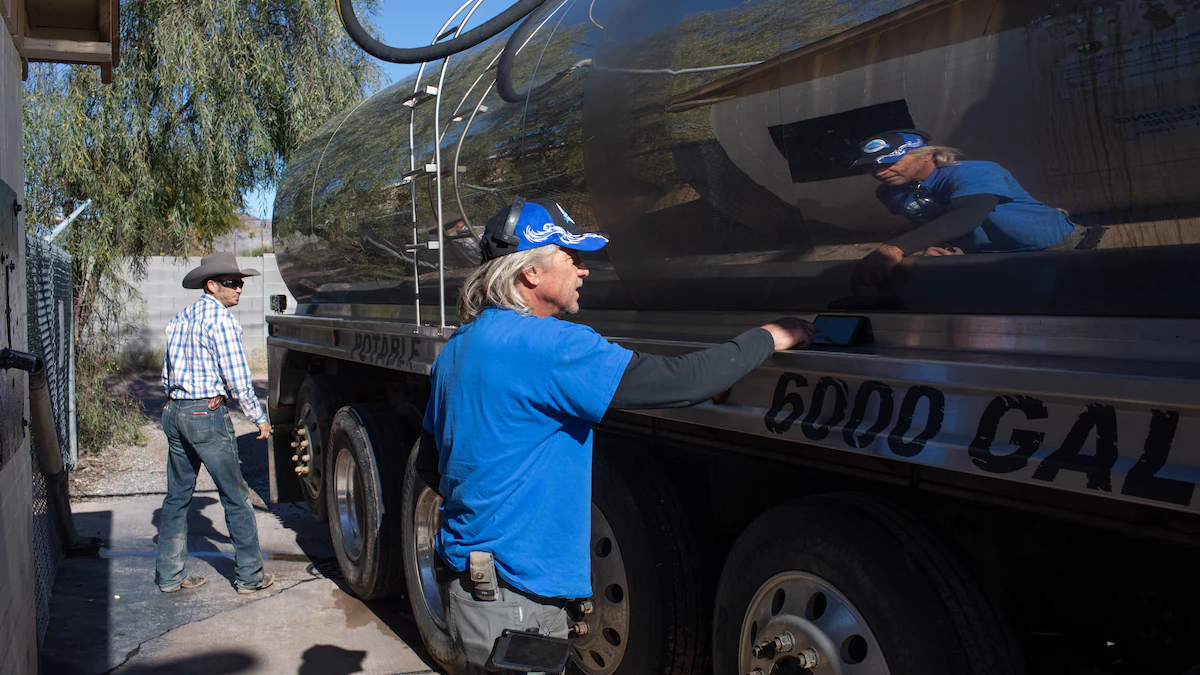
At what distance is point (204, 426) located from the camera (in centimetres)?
569

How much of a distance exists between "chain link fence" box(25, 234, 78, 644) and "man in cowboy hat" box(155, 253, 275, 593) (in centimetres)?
64

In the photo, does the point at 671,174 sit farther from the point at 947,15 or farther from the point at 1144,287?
the point at 1144,287

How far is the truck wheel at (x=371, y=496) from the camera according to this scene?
5184 millimetres

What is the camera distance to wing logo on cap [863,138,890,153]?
7.27 feet

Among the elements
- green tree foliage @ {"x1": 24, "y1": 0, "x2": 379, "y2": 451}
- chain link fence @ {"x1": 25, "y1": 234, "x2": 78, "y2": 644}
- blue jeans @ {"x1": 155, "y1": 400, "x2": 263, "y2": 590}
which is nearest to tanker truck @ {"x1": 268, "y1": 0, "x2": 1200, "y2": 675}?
blue jeans @ {"x1": 155, "y1": 400, "x2": 263, "y2": 590}

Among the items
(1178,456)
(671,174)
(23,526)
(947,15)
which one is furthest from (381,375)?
(1178,456)

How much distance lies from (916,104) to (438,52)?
7.92 ft

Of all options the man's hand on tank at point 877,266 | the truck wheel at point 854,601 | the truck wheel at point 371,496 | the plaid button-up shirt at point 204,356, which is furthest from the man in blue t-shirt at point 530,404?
the plaid button-up shirt at point 204,356

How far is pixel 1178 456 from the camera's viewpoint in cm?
152

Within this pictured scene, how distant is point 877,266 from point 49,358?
6.10 meters

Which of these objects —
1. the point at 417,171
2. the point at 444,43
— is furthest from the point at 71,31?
the point at 444,43

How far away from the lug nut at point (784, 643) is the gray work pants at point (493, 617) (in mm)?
542

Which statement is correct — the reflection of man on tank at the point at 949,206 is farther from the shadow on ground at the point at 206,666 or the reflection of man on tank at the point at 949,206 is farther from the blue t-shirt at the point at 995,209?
the shadow on ground at the point at 206,666

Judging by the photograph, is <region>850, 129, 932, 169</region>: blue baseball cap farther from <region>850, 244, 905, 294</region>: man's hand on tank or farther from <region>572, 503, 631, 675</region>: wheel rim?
<region>572, 503, 631, 675</region>: wheel rim
